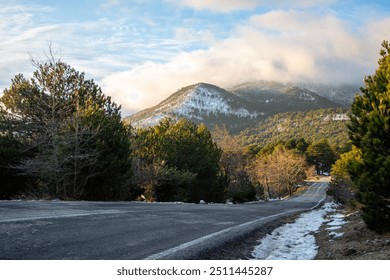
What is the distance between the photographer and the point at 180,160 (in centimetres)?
3606

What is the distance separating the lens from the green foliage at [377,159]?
24.0ft

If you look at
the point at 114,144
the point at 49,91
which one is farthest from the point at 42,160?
the point at 49,91

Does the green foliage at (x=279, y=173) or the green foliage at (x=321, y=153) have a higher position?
the green foliage at (x=321, y=153)

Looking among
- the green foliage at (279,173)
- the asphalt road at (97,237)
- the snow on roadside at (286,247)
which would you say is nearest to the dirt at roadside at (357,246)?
the snow on roadside at (286,247)

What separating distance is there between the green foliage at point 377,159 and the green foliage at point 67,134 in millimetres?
13401

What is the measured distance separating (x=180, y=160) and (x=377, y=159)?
2937cm

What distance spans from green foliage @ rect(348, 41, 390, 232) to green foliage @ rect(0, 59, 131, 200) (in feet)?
44.0

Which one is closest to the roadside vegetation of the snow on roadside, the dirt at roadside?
the dirt at roadside

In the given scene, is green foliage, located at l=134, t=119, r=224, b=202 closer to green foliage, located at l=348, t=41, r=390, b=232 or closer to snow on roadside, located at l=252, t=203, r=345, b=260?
snow on roadside, located at l=252, t=203, r=345, b=260

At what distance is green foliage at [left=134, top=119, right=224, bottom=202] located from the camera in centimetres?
2947

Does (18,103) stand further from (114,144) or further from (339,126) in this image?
(339,126)

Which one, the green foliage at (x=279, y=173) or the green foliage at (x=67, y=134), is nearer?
the green foliage at (x=67, y=134)

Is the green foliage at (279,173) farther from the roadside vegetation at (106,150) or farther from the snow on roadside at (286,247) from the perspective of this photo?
the snow on roadside at (286,247)

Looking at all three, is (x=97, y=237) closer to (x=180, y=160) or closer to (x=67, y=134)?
(x=67, y=134)
